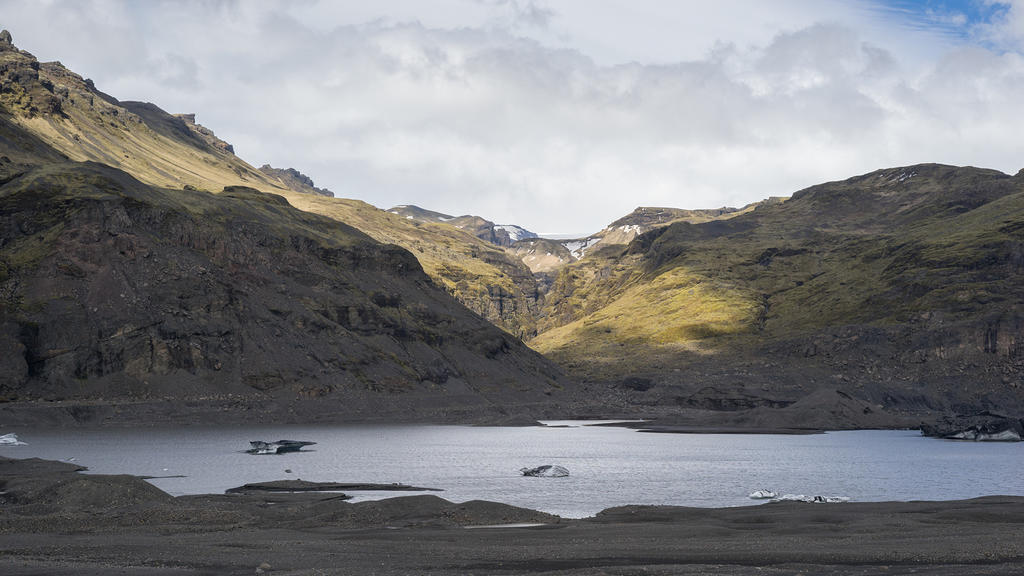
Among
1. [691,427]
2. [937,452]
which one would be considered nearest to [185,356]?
[691,427]

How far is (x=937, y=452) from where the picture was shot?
369ft

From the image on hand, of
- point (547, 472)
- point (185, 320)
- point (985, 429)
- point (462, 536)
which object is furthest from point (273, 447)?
point (985, 429)

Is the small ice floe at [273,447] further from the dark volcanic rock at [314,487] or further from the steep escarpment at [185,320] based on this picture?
the steep escarpment at [185,320]

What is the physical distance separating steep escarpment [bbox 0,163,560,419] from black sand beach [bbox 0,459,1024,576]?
9244cm

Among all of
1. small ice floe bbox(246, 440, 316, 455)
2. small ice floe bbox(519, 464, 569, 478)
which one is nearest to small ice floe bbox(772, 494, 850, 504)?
small ice floe bbox(519, 464, 569, 478)

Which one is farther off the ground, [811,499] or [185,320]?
[185,320]

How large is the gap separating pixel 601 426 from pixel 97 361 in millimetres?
91881

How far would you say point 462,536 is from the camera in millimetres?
38531

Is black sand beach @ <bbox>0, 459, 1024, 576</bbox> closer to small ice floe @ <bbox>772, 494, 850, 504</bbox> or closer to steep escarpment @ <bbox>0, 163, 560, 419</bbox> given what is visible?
small ice floe @ <bbox>772, 494, 850, 504</bbox>

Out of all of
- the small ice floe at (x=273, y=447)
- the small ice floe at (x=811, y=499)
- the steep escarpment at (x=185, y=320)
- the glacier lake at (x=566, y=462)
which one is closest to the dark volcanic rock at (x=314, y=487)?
the glacier lake at (x=566, y=462)

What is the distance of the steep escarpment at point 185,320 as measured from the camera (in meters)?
140

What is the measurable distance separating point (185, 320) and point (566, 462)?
8895cm

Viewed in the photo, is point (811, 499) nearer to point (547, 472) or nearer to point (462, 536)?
point (547, 472)

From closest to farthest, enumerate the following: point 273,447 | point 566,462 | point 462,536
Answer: point 462,536
point 566,462
point 273,447
